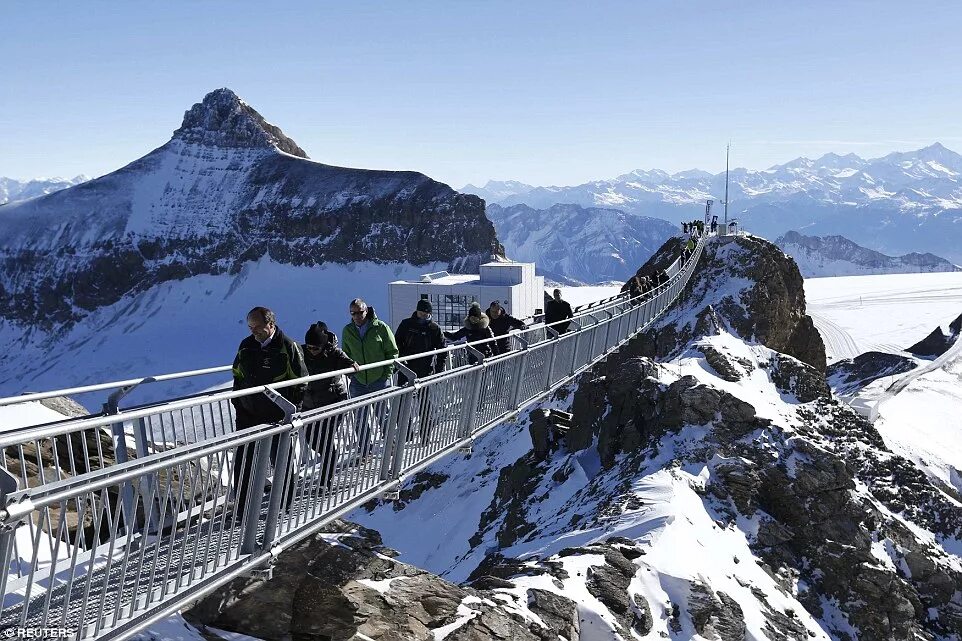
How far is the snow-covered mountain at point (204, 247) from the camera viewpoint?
4540 inches

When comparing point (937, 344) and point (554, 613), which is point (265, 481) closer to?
point (554, 613)

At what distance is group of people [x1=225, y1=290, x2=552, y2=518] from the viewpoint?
20.6ft

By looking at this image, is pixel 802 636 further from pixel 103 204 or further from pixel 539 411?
pixel 103 204

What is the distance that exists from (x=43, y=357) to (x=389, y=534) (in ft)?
371

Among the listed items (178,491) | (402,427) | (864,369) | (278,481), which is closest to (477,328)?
(402,427)

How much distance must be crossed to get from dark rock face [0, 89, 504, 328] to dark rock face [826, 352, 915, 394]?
2106 inches

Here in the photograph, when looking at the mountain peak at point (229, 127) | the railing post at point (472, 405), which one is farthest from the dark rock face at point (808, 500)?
the mountain peak at point (229, 127)

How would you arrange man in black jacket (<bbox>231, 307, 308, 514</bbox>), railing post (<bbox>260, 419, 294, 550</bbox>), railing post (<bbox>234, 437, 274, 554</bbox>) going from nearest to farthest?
railing post (<bbox>234, 437, 274, 554</bbox>), railing post (<bbox>260, 419, 294, 550</bbox>), man in black jacket (<bbox>231, 307, 308, 514</bbox>)

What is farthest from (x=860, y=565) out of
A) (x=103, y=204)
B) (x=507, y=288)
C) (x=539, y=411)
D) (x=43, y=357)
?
(x=103, y=204)

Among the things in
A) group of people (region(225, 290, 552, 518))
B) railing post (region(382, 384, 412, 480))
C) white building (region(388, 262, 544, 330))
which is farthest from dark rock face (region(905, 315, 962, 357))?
railing post (region(382, 384, 412, 480))

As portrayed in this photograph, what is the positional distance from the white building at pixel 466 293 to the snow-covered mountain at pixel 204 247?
4088 centimetres

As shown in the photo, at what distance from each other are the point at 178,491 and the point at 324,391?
1.80 meters

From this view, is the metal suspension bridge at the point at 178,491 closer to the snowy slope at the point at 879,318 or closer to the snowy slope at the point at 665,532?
the snowy slope at the point at 665,532

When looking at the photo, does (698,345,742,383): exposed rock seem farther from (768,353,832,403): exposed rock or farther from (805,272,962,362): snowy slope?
(805,272,962,362): snowy slope
